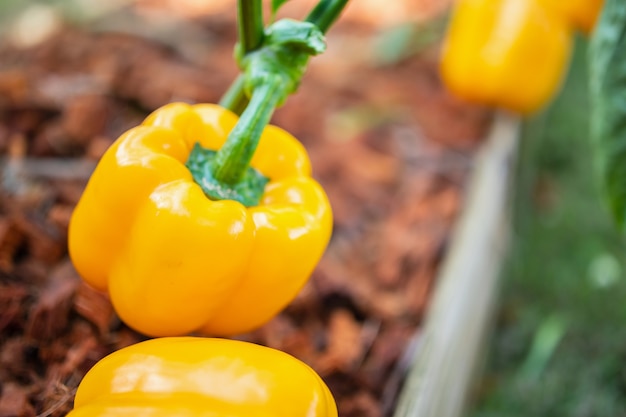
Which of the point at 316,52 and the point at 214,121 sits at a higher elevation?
the point at 316,52

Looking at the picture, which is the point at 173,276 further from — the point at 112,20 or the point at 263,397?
the point at 112,20

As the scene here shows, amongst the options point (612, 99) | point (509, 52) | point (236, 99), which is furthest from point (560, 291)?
point (236, 99)

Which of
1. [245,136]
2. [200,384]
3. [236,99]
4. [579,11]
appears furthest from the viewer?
[579,11]

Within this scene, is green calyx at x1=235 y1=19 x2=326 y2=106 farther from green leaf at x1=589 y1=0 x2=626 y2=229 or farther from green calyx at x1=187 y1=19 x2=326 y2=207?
green leaf at x1=589 y1=0 x2=626 y2=229

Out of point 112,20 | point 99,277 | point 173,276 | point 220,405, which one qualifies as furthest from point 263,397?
point 112,20

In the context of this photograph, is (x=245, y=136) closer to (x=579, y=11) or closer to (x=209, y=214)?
(x=209, y=214)

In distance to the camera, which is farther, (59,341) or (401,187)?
(401,187)
